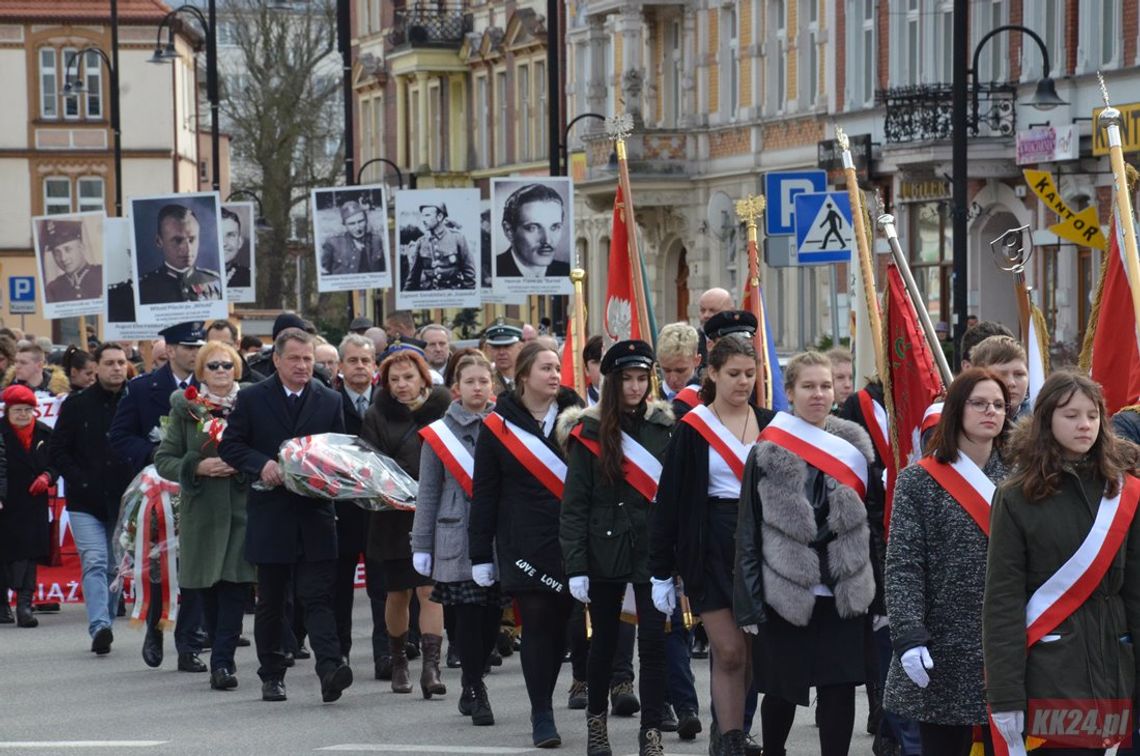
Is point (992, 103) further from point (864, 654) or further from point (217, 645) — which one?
point (864, 654)

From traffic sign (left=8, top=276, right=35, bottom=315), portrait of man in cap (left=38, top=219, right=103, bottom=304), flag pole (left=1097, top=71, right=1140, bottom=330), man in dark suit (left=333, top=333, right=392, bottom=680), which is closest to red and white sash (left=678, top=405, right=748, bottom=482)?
flag pole (left=1097, top=71, right=1140, bottom=330)

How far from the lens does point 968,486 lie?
7656 mm

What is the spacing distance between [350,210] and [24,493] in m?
9.76

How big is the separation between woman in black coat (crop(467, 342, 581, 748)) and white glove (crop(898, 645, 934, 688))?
11.4ft

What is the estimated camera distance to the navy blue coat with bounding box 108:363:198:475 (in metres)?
14.3

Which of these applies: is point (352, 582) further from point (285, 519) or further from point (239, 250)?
point (239, 250)

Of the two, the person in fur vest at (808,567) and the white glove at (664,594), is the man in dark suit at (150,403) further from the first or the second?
the person in fur vest at (808,567)

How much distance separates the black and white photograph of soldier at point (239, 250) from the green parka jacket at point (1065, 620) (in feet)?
66.3

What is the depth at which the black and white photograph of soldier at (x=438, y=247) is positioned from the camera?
80.9ft

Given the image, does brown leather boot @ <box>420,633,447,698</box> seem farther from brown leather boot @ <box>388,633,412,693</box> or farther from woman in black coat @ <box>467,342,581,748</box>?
woman in black coat @ <box>467,342,581,748</box>

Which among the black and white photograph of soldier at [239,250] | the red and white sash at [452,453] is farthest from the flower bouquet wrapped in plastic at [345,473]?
the black and white photograph of soldier at [239,250]

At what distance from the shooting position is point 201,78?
9356 centimetres

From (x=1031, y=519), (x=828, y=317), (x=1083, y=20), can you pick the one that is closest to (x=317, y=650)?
(x=1031, y=519)

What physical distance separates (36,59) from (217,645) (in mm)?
73811
